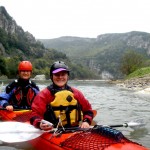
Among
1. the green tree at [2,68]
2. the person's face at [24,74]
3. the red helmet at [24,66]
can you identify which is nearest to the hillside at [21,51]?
the green tree at [2,68]

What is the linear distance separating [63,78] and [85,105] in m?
0.76

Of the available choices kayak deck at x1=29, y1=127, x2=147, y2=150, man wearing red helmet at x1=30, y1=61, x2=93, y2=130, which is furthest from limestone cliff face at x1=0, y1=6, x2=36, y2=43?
kayak deck at x1=29, y1=127, x2=147, y2=150

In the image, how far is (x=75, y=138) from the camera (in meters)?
4.77

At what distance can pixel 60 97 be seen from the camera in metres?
5.40

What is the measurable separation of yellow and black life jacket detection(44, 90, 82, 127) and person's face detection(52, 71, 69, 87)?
15cm

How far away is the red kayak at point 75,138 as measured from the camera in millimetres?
4457

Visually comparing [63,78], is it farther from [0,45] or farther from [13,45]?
[13,45]

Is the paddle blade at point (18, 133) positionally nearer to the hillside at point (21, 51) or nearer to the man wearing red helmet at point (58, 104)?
the man wearing red helmet at point (58, 104)

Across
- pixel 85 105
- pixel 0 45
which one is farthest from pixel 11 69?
pixel 85 105

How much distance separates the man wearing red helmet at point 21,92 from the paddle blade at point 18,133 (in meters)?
3.27

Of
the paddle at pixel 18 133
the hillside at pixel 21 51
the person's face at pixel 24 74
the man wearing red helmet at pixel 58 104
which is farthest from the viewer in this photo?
the hillside at pixel 21 51

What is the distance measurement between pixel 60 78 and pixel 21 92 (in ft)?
11.7

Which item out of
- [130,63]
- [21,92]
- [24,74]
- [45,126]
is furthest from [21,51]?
[45,126]

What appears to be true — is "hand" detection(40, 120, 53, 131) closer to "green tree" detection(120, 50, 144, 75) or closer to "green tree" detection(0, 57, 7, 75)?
"green tree" detection(120, 50, 144, 75)
